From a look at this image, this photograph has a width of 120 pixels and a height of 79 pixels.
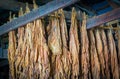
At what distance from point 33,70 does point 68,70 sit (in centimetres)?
63

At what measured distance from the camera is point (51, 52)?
427 centimetres

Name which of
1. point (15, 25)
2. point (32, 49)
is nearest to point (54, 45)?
point (32, 49)

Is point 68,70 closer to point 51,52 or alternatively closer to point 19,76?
point 51,52

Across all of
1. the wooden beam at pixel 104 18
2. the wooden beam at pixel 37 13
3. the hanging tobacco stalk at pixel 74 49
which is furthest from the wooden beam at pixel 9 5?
the wooden beam at pixel 104 18

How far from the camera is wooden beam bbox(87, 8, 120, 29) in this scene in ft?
12.6

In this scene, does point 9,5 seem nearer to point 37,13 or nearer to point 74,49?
point 37,13

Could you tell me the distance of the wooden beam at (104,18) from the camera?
12.6 feet

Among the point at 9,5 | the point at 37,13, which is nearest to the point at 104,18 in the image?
the point at 37,13

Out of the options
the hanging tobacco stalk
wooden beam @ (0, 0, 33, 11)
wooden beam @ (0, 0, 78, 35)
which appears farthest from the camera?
the hanging tobacco stalk

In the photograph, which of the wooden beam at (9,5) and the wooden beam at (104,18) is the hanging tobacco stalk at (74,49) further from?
the wooden beam at (9,5)

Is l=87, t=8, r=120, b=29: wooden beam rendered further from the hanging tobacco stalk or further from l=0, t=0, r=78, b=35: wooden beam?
l=0, t=0, r=78, b=35: wooden beam

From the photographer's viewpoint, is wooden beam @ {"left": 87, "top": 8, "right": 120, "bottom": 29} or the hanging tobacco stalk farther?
the hanging tobacco stalk

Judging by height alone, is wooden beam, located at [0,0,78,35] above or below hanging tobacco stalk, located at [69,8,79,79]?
above

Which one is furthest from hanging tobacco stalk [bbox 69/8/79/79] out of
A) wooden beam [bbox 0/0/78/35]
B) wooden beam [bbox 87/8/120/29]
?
wooden beam [bbox 0/0/78/35]
